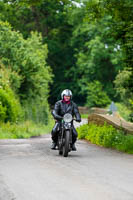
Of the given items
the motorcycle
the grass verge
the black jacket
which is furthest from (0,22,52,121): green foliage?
the motorcycle

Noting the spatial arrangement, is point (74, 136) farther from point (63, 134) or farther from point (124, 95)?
point (124, 95)

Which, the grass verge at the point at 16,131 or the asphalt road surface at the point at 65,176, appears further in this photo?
the grass verge at the point at 16,131

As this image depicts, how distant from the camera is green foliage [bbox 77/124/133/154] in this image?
15490 mm

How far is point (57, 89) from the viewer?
70875mm

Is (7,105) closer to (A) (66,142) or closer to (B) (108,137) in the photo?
(B) (108,137)

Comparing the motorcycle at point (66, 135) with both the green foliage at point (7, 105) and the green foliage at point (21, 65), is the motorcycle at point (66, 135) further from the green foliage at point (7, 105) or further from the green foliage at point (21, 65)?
the green foliage at point (21, 65)

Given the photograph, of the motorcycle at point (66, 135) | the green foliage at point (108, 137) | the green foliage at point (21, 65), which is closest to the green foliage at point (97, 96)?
the green foliage at point (21, 65)

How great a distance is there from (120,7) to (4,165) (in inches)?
339

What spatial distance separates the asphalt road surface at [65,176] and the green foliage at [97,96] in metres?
51.1

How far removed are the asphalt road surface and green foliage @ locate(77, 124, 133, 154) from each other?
1.12 meters

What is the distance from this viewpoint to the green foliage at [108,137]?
15490mm

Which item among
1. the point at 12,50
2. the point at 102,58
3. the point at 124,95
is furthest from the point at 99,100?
the point at 12,50

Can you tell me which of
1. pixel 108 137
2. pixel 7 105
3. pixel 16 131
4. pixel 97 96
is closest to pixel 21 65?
pixel 7 105

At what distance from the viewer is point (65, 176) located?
9.71 metres
